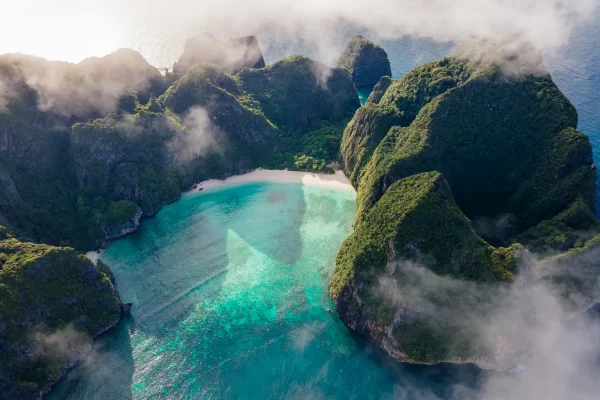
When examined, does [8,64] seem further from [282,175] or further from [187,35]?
[187,35]

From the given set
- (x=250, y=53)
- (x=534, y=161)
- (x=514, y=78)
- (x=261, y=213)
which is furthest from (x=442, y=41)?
(x=261, y=213)

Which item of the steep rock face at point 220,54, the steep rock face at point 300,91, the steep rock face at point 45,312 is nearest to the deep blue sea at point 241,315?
the steep rock face at point 45,312

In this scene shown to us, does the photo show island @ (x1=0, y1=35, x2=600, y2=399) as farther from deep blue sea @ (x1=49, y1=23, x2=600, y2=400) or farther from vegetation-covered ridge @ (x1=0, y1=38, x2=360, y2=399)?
deep blue sea @ (x1=49, y1=23, x2=600, y2=400)

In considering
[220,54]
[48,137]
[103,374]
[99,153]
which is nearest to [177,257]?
[103,374]

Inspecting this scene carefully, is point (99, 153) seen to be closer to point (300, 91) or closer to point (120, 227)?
point (120, 227)

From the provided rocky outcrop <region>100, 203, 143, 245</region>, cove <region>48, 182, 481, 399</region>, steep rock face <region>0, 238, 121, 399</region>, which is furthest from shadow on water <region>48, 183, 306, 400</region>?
steep rock face <region>0, 238, 121, 399</region>

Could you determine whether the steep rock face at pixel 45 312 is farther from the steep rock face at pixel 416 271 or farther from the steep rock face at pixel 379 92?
the steep rock face at pixel 379 92
